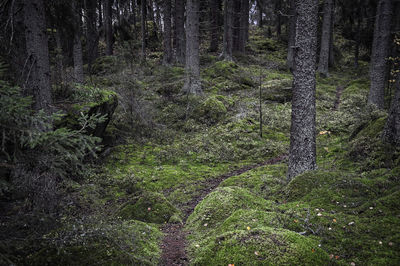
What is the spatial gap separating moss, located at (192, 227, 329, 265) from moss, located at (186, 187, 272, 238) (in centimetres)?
104

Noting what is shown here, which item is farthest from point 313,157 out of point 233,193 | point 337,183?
point 233,193

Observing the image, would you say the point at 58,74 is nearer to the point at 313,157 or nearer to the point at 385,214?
the point at 313,157

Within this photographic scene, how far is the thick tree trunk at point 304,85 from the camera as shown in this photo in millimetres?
6215

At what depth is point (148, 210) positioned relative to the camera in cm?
589

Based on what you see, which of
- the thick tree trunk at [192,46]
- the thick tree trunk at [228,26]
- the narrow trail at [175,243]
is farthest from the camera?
the thick tree trunk at [228,26]

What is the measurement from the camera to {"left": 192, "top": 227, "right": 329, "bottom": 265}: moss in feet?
10.8

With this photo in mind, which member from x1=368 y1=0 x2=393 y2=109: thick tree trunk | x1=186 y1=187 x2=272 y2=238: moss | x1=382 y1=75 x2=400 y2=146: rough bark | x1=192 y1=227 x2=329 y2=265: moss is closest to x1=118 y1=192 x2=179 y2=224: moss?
x1=186 y1=187 x2=272 y2=238: moss

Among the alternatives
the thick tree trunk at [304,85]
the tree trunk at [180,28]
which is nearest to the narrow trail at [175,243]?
the thick tree trunk at [304,85]

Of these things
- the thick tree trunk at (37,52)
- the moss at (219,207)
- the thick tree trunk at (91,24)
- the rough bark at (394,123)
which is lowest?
the moss at (219,207)

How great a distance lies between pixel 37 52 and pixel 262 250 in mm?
5973

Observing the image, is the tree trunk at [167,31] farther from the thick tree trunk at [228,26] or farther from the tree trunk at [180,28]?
the thick tree trunk at [228,26]

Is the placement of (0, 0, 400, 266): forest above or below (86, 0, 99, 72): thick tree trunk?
below

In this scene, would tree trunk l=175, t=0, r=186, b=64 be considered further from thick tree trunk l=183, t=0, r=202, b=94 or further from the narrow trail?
the narrow trail

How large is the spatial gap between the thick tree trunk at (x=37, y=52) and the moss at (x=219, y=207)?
4.13 metres
